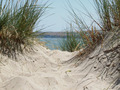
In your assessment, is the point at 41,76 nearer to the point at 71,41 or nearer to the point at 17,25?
the point at 17,25

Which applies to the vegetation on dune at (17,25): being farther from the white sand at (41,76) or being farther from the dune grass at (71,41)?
the dune grass at (71,41)

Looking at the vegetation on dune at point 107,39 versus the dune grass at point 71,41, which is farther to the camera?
the dune grass at point 71,41

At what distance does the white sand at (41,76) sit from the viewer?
1.65 m

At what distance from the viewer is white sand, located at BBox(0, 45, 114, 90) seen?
65.1 inches

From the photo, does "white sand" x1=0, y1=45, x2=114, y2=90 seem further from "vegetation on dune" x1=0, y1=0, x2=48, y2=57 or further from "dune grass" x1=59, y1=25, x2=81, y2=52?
"dune grass" x1=59, y1=25, x2=81, y2=52

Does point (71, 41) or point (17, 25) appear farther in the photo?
point (71, 41)

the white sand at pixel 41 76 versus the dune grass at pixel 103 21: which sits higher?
the dune grass at pixel 103 21

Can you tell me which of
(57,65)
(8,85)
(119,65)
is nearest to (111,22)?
(119,65)

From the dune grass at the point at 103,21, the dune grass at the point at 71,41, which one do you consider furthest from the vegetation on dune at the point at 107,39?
the dune grass at the point at 71,41

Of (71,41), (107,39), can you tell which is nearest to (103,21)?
(107,39)

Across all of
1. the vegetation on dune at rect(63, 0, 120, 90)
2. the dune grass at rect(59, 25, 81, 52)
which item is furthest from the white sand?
the dune grass at rect(59, 25, 81, 52)

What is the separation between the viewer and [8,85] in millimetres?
1657

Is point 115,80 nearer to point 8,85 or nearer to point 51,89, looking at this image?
point 51,89

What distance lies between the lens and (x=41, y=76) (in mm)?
1896
